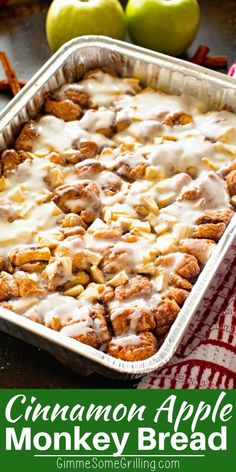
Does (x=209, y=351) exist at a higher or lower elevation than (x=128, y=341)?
lower

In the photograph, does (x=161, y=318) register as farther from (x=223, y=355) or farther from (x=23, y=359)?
(x=23, y=359)

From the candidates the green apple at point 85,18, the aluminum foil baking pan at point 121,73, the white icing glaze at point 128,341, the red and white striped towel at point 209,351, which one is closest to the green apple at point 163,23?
the green apple at point 85,18

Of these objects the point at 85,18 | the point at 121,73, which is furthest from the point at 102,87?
the point at 85,18

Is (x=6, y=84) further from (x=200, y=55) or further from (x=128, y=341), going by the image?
(x=128, y=341)

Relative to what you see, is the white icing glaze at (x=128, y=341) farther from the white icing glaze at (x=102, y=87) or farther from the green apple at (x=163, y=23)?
the green apple at (x=163, y=23)

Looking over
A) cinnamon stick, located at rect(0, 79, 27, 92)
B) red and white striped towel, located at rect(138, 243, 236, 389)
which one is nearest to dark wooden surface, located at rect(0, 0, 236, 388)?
cinnamon stick, located at rect(0, 79, 27, 92)

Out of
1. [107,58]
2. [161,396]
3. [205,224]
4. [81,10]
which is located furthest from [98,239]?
[81,10]
